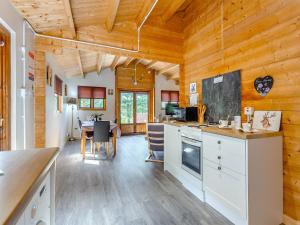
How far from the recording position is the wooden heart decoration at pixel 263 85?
7.20 feet

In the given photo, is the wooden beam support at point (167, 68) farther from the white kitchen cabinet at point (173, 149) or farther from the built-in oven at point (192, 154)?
the built-in oven at point (192, 154)

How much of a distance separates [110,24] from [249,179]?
3244 mm

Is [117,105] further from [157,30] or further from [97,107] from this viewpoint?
[157,30]

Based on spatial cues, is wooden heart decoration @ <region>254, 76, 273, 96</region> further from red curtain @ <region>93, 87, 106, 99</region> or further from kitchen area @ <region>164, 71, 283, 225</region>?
red curtain @ <region>93, 87, 106, 99</region>

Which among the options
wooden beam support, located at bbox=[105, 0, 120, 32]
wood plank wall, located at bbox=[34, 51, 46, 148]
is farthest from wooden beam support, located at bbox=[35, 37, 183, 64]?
wooden beam support, located at bbox=[105, 0, 120, 32]

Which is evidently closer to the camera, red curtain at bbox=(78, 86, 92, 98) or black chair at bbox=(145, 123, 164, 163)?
black chair at bbox=(145, 123, 164, 163)

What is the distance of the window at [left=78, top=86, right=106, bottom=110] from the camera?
754 centimetres

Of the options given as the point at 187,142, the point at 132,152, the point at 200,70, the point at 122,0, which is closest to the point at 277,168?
the point at 187,142

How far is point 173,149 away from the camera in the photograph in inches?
129

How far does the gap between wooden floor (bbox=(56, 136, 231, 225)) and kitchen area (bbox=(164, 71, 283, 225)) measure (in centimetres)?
26

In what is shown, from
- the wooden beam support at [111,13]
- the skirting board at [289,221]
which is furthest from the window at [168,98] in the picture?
the skirting board at [289,221]

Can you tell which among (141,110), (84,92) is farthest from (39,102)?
(141,110)

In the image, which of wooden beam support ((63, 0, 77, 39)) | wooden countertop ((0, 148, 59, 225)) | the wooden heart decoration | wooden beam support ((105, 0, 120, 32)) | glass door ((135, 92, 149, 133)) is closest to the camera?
wooden countertop ((0, 148, 59, 225))

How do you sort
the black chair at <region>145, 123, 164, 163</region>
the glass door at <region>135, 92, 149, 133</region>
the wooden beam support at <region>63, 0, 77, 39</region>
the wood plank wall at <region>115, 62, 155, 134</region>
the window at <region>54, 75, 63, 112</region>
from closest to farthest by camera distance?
the wooden beam support at <region>63, 0, 77, 39</region>
the black chair at <region>145, 123, 164, 163</region>
the window at <region>54, 75, 63, 112</region>
the wood plank wall at <region>115, 62, 155, 134</region>
the glass door at <region>135, 92, 149, 133</region>
